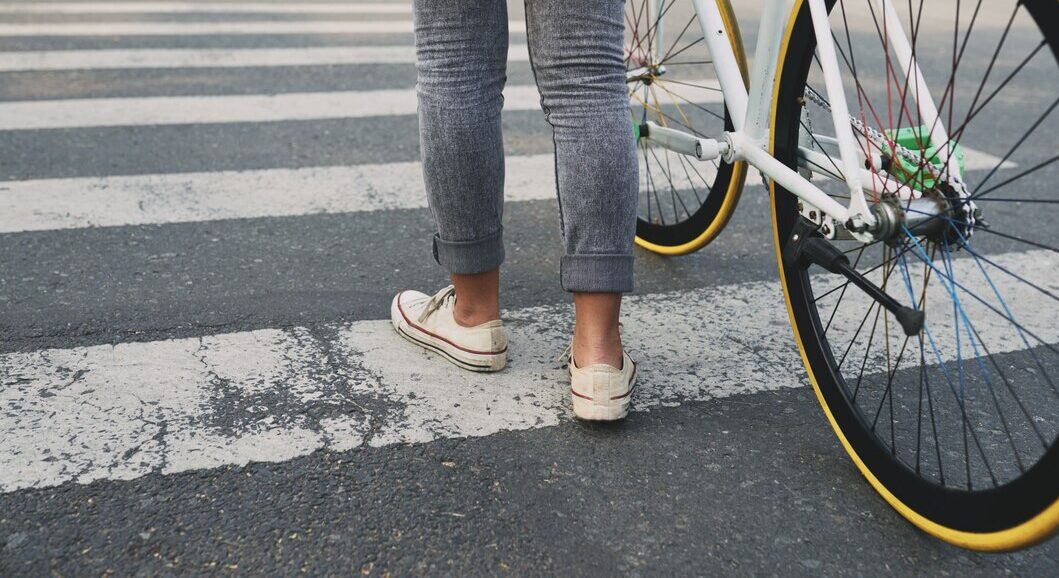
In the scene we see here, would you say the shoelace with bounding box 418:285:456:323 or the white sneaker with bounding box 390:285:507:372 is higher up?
the shoelace with bounding box 418:285:456:323

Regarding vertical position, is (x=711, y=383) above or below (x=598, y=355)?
below

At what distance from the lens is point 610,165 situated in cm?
207

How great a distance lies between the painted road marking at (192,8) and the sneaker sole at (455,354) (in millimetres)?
5937

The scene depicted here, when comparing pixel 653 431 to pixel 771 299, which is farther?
pixel 771 299

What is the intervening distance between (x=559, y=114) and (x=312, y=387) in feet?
2.78

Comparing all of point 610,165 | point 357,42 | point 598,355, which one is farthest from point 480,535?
point 357,42

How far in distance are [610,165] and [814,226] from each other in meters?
0.42

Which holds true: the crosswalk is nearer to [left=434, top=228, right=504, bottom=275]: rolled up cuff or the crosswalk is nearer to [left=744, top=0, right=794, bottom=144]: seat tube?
[left=434, top=228, right=504, bottom=275]: rolled up cuff

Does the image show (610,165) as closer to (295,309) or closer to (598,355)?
(598,355)

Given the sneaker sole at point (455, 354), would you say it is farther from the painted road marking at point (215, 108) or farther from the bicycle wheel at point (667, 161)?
the painted road marking at point (215, 108)

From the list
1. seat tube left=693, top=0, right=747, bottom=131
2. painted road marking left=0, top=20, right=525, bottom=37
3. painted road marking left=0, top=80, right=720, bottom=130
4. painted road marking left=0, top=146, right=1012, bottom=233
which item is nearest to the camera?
seat tube left=693, top=0, right=747, bottom=131

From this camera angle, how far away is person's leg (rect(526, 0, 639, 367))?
79.1 inches

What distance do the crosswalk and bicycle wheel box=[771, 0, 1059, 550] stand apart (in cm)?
15

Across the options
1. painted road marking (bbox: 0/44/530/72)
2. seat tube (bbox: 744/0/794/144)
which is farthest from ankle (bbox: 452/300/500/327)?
painted road marking (bbox: 0/44/530/72)
